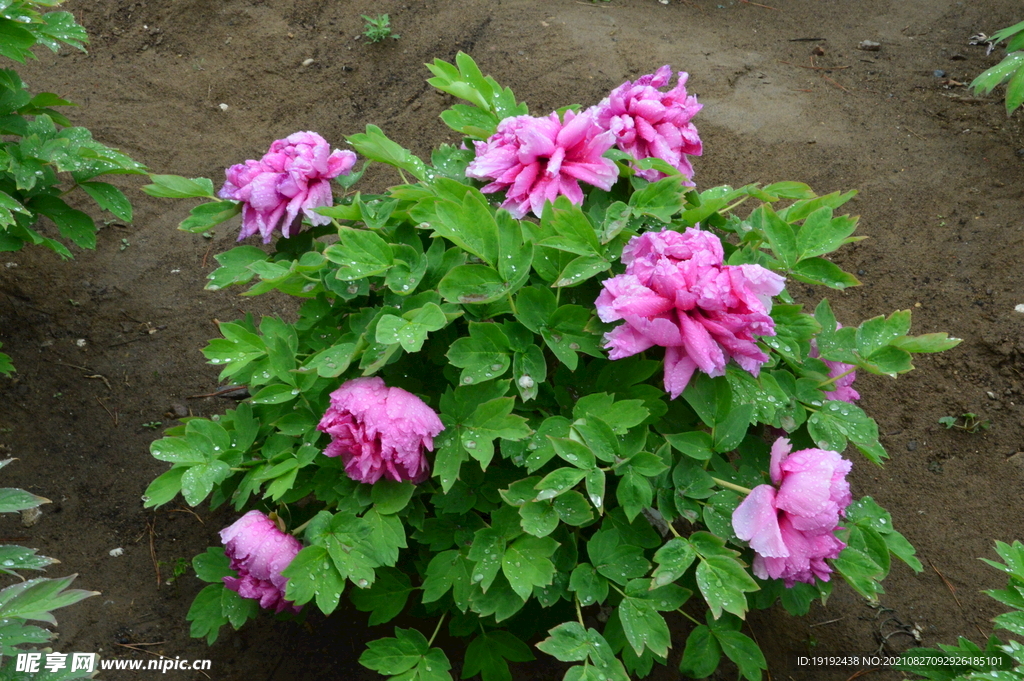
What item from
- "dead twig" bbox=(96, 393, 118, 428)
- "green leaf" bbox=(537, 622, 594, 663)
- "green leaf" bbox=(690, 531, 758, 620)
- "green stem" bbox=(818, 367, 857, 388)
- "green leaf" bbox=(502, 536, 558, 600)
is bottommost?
"dead twig" bbox=(96, 393, 118, 428)

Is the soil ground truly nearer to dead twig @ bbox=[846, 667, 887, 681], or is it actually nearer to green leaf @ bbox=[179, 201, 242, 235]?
dead twig @ bbox=[846, 667, 887, 681]

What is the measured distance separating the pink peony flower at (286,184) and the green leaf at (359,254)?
233 mm

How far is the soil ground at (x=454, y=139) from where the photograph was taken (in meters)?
2.21

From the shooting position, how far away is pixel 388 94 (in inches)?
149

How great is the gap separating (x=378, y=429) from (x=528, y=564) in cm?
38

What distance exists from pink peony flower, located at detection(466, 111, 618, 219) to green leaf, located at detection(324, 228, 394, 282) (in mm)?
282

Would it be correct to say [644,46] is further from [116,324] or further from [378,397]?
[378,397]

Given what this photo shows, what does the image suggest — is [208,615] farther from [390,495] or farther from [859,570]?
[859,570]

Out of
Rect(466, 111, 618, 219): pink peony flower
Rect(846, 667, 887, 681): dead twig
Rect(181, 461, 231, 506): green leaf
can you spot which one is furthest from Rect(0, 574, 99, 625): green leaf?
Rect(846, 667, 887, 681): dead twig

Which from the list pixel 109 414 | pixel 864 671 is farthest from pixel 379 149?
pixel 864 671

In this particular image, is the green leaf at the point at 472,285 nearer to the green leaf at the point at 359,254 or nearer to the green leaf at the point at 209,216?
the green leaf at the point at 359,254

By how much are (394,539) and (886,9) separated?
433 centimetres

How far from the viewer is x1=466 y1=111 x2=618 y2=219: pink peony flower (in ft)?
5.36

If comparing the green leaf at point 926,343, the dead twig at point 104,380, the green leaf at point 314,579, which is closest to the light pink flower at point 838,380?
the green leaf at point 926,343
